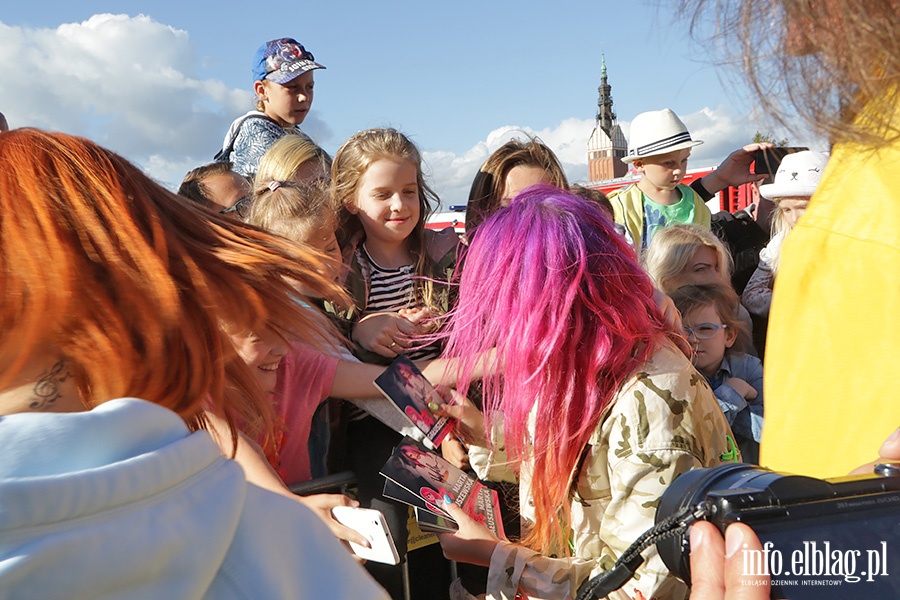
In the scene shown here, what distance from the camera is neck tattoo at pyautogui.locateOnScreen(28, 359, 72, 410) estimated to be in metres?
1.05

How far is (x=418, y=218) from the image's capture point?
3416 mm

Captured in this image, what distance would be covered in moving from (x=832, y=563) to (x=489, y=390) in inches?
59.8

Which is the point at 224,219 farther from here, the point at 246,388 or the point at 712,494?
the point at 712,494

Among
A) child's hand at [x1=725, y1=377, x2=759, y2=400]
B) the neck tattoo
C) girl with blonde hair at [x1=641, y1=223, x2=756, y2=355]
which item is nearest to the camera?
the neck tattoo

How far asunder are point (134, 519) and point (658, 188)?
442 centimetres

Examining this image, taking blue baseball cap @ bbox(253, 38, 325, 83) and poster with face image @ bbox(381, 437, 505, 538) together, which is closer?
poster with face image @ bbox(381, 437, 505, 538)

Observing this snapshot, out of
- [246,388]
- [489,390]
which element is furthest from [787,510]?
[489,390]

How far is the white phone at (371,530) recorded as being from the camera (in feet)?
7.27

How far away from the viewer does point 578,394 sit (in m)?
1.94

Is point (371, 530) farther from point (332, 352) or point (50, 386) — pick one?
point (50, 386)

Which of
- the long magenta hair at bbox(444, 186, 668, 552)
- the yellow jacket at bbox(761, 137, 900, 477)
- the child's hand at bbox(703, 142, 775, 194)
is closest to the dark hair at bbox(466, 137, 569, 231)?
the long magenta hair at bbox(444, 186, 668, 552)

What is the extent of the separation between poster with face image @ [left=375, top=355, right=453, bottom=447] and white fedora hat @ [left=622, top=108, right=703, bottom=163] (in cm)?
275

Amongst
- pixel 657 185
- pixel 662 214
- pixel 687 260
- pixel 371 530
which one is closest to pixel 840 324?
pixel 371 530

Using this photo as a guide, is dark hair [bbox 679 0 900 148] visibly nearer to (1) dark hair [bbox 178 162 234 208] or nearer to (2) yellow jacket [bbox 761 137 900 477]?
(2) yellow jacket [bbox 761 137 900 477]
